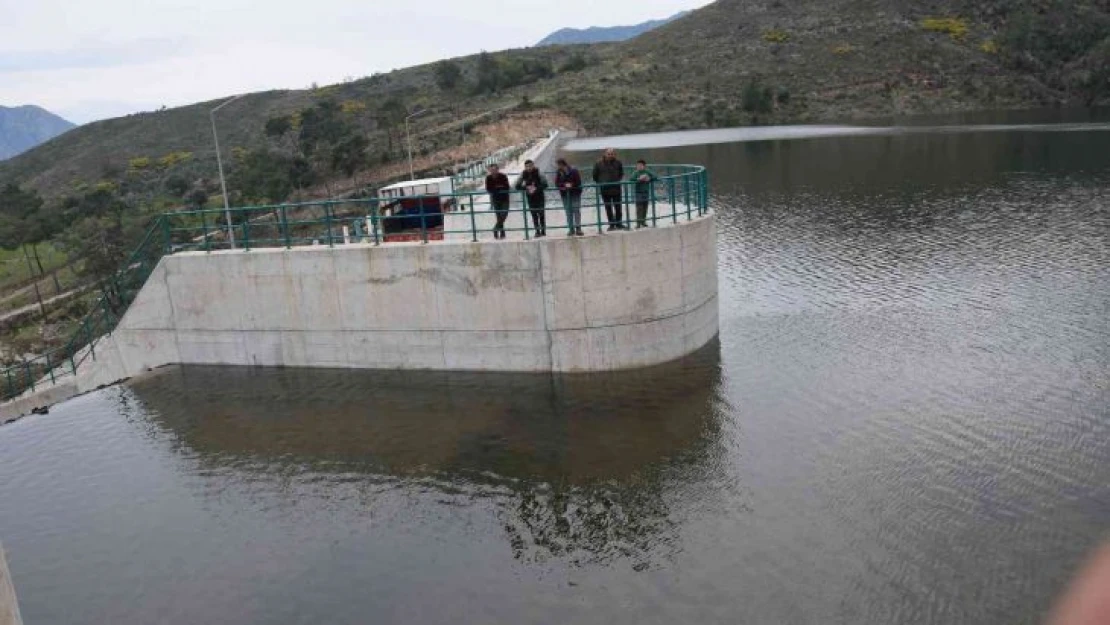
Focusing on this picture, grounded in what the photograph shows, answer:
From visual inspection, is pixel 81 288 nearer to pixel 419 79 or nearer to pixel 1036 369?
pixel 1036 369

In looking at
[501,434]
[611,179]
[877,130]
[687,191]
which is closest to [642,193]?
[611,179]

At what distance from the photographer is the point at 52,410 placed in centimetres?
1953

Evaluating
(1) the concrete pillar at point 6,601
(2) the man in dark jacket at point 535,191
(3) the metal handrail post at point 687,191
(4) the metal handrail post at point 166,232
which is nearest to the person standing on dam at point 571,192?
(2) the man in dark jacket at point 535,191

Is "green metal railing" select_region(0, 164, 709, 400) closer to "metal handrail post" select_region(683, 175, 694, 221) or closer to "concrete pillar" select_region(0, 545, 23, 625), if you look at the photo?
"metal handrail post" select_region(683, 175, 694, 221)

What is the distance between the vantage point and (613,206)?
17875 mm

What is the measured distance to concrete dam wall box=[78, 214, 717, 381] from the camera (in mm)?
17641

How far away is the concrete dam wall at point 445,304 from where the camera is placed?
17641 mm

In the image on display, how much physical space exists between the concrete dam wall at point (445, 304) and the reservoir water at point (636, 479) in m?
0.65

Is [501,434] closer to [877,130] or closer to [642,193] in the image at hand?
[642,193]

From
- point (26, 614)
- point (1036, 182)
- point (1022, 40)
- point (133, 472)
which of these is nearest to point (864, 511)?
point (26, 614)

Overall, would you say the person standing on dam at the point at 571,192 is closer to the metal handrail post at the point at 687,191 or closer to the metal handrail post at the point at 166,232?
the metal handrail post at the point at 687,191

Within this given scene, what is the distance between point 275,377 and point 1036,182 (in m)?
→ 32.3

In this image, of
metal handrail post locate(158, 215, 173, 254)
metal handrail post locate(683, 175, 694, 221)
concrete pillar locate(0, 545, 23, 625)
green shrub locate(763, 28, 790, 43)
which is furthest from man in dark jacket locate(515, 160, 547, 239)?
green shrub locate(763, 28, 790, 43)

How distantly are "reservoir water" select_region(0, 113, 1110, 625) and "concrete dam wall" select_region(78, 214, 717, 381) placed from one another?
65cm
